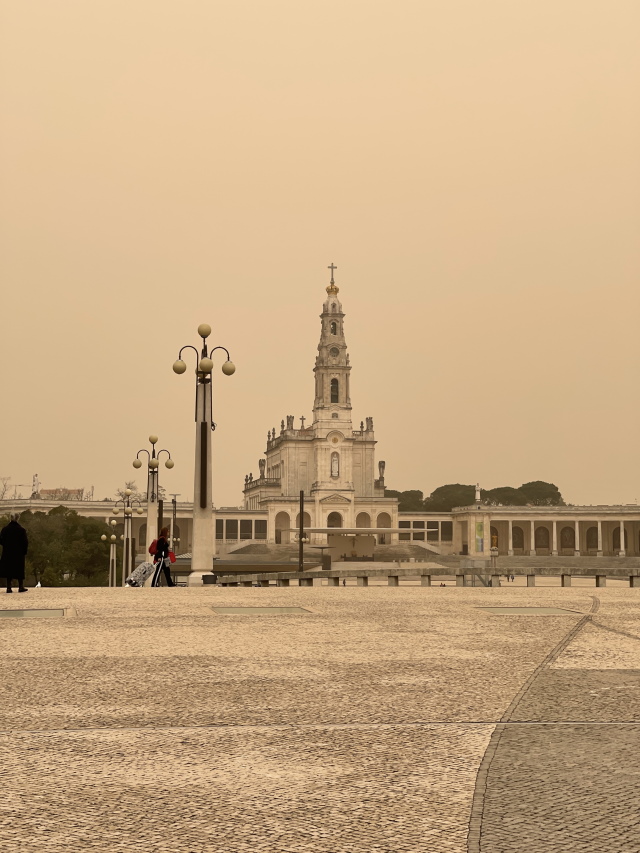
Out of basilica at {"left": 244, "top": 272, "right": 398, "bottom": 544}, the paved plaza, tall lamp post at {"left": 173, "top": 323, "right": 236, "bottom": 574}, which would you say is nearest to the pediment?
basilica at {"left": 244, "top": 272, "right": 398, "bottom": 544}

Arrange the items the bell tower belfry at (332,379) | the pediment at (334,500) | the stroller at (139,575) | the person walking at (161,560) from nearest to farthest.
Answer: the person walking at (161,560)
the stroller at (139,575)
the pediment at (334,500)
the bell tower belfry at (332,379)

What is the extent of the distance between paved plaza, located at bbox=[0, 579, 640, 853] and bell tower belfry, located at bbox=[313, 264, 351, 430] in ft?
466

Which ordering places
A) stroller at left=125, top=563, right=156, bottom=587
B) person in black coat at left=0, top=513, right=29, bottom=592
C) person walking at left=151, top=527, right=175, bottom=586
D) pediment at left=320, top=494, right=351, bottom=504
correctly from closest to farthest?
person in black coat at left=0, top=513, right=29, bottom=592 < person walking at left=151, top=527, right=175, bottom=586 < stroller at left=125, top=563, right=156, bottom=587 < pediment at left=320, top=494, right=351, bottom=504

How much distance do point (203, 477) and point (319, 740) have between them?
21.6 m

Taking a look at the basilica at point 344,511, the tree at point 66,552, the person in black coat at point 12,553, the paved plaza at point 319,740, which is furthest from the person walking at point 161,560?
the basilica at point 344,511

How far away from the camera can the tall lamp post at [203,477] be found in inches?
1094

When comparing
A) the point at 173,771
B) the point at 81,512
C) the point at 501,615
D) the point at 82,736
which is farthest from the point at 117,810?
the point at 81,512

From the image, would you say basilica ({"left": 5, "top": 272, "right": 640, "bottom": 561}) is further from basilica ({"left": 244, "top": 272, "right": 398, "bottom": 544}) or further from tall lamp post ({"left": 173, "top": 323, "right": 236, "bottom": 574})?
tall lamp post ({"left": 173, "top": 323, "right": 236, "bottom": 574})

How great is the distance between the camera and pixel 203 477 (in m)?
28.4

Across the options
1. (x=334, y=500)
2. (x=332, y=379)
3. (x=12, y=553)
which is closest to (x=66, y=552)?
(x=12, y=553)

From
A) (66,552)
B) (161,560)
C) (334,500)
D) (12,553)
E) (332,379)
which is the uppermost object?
(332,379)

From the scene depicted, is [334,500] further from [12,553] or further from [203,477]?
[12,553]

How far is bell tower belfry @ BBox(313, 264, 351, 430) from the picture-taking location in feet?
511

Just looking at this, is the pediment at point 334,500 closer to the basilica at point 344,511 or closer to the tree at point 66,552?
the basilica at point 344,511
